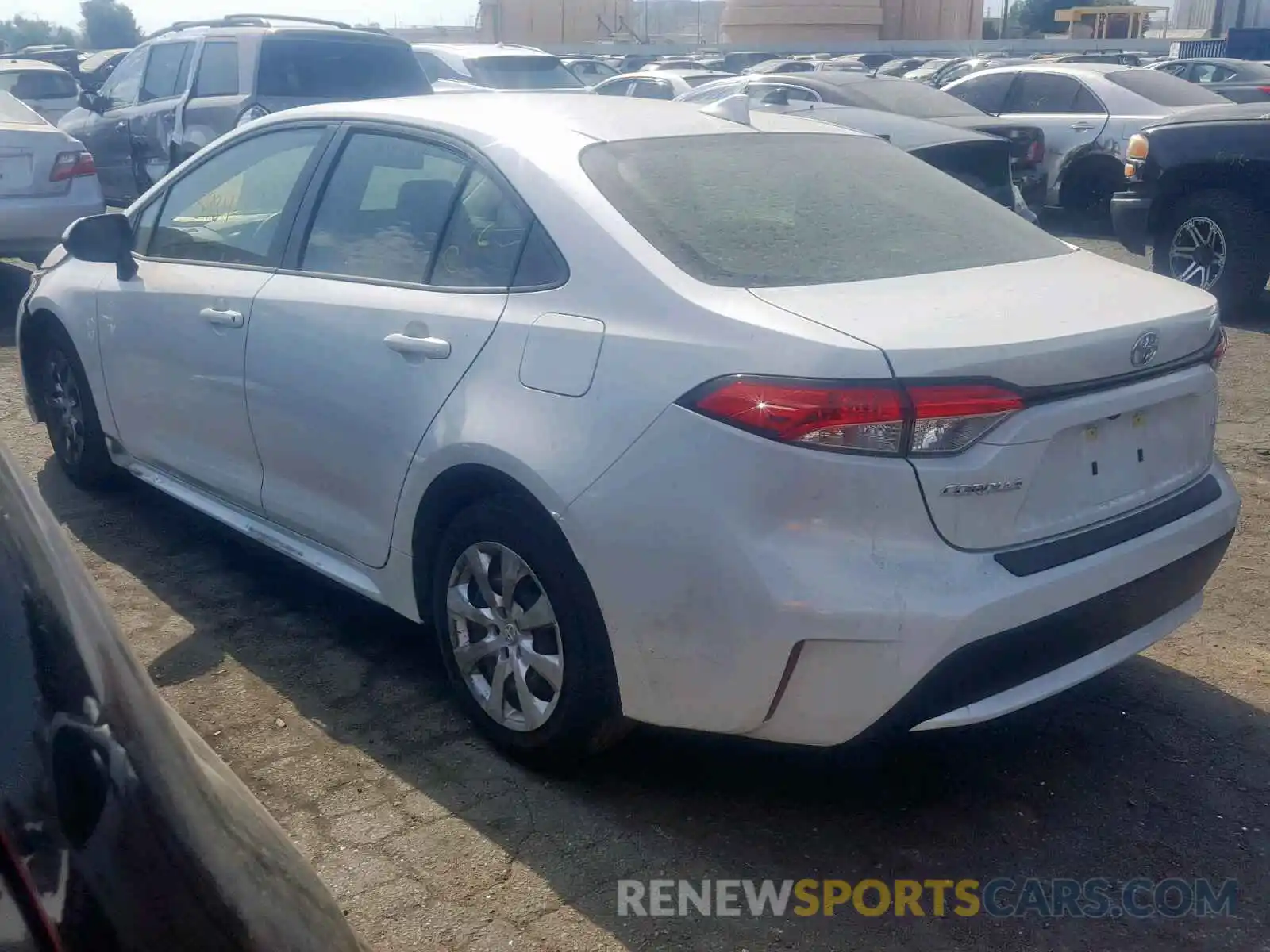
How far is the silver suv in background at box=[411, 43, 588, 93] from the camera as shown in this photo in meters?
15.8

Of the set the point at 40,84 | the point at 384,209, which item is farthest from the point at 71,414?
the point at 40,84

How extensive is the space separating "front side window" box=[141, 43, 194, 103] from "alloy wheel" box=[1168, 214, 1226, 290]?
321 inches

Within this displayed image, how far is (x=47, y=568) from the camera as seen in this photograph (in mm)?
1277

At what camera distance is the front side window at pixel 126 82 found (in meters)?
12.0

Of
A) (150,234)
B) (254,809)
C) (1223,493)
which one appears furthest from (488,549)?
(150,234)

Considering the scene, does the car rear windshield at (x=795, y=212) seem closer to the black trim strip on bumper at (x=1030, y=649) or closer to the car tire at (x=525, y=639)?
the car tire at (x=525, y=639)

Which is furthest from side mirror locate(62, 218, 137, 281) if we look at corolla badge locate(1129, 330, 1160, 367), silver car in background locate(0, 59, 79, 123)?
silver car in background locate(0, 59, 79, 123)

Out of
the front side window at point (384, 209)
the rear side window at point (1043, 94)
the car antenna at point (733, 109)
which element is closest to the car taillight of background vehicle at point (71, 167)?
the front side window at point (384, 209)

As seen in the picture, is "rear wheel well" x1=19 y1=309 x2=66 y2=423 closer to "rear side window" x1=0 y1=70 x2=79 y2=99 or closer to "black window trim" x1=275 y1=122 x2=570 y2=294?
"black window trim" x1=275 y1=122 x2=570 y2=294

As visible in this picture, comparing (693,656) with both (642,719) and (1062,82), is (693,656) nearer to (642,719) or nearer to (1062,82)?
(642,719)

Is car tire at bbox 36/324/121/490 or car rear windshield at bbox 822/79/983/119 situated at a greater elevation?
car rear windshield at bbox 822/79/983/119

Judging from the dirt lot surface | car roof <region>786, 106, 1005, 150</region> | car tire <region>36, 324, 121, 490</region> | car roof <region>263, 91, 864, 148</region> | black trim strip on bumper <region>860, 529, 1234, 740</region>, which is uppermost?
car roof <region>263, 91, 864, 148</region>

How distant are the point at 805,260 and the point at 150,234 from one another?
2731mm

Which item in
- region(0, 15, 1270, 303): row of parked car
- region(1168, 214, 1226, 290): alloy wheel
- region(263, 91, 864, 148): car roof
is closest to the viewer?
region(263, 91, 864, 148): car roof
